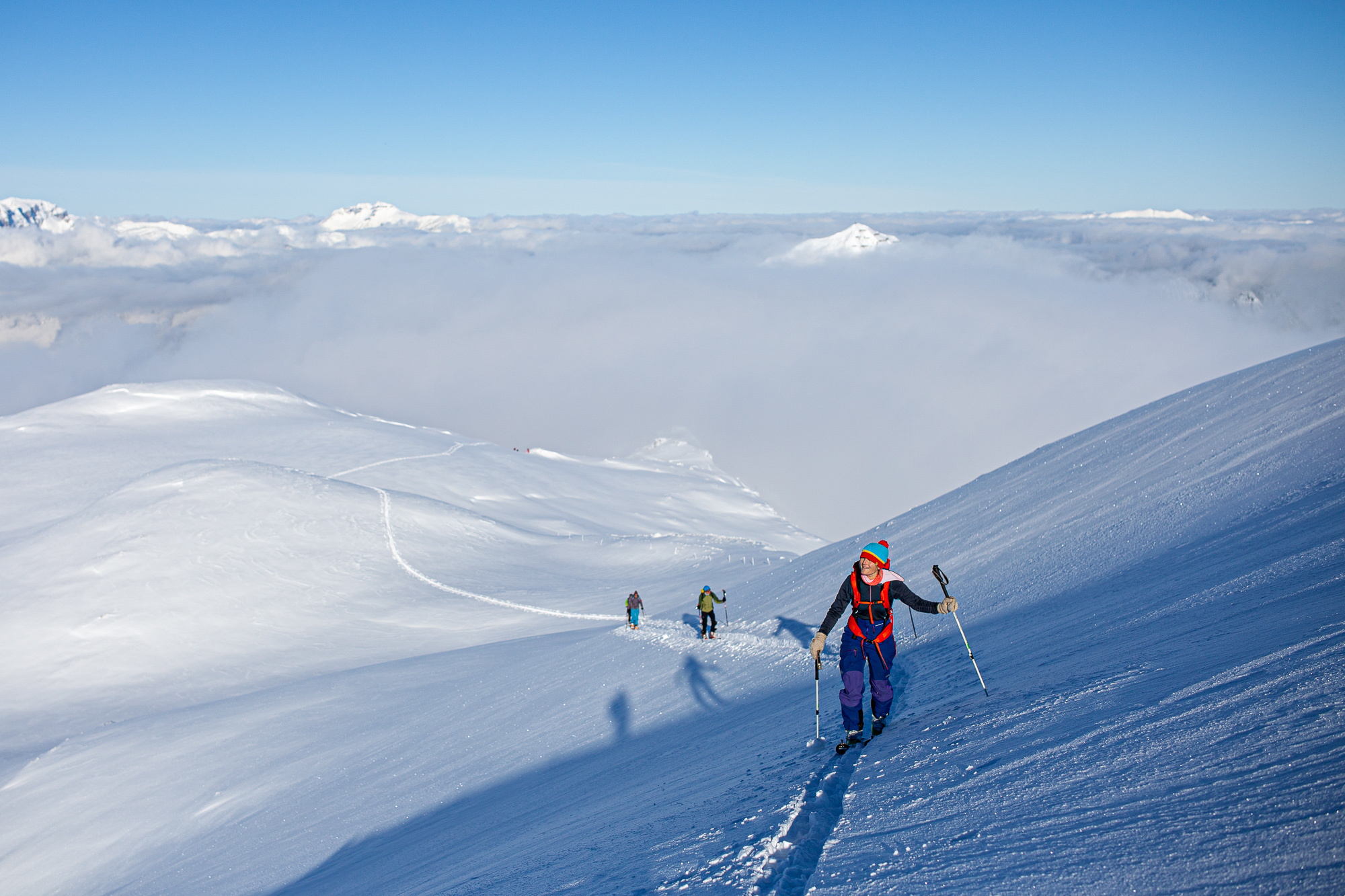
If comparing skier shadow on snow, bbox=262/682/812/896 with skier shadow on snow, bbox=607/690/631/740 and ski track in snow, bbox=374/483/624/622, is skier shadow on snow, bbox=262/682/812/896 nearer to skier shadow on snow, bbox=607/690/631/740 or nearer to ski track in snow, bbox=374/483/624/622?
skier shadow on snow, bbox=607/690/631/740

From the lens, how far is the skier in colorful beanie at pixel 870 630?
6762 millimetres

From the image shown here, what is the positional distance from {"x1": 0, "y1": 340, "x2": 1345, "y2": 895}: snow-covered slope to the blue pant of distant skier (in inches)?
16.5

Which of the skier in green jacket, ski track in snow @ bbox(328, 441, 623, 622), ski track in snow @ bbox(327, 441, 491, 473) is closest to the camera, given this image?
the skier in green jacket

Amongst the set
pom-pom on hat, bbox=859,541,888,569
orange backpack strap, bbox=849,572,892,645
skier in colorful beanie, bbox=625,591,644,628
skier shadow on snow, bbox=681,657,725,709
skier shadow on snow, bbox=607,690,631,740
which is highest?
pom-pom on hat, bbox=859,541,888,569

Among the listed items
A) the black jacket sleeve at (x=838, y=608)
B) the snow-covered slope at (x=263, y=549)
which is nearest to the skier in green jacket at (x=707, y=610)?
the black jacket sleeve at (x=838, y=608)

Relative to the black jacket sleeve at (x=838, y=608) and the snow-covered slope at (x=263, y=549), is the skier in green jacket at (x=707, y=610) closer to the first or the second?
the black jacket sleeve at (x=838, y=608)

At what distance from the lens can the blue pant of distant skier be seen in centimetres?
688

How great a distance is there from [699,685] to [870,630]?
6355mm

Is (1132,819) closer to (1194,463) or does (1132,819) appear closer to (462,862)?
(462,862)

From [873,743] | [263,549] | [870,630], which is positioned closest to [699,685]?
[873,743]

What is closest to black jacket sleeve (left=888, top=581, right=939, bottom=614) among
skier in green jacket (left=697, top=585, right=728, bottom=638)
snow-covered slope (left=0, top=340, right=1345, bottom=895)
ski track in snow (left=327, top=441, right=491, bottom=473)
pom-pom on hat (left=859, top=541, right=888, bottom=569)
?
pom-pom on hat (left=859, top=541, right=888, bottom=569)

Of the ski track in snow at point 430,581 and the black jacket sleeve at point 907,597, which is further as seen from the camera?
the ski track in snow at point 430,581

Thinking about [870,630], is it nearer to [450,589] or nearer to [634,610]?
[634,610]

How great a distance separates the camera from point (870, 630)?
22.4 ft
